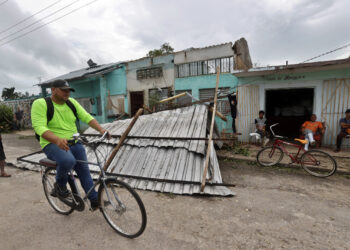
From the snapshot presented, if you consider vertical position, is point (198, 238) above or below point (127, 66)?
below

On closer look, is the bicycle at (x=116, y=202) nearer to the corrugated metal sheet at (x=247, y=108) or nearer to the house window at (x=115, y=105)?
the corrugated metal sheet at (x=247, y=108)

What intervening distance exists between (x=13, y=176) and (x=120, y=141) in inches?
126

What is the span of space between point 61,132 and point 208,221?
8.57ft

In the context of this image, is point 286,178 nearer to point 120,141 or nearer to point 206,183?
point 206,183

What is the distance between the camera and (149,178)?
395 cm

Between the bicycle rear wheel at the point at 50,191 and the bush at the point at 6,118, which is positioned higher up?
the bush at the point at 6,118

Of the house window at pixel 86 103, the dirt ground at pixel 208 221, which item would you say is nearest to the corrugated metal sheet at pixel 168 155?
the dirt ground at pixel 208 221

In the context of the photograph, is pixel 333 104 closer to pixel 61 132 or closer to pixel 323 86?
pixel 323 86

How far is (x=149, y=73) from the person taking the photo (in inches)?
493

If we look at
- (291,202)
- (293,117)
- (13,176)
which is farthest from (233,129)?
(13,176)

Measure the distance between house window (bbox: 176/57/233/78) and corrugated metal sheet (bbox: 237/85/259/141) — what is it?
1.65m

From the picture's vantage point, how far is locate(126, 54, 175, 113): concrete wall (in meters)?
11.7

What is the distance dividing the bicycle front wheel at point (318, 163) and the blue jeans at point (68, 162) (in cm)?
531

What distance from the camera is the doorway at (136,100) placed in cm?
1330
